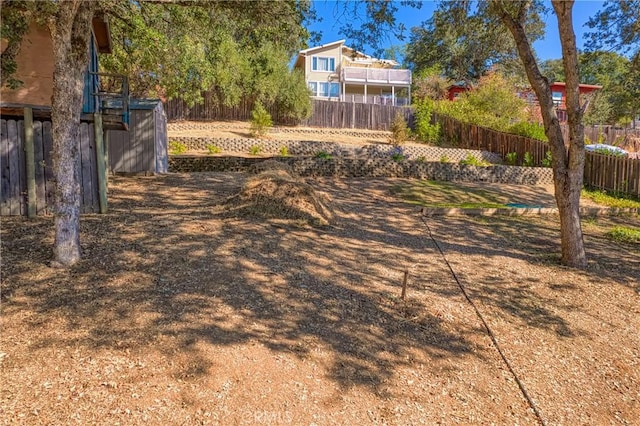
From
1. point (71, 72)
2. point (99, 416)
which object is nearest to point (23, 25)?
point (71, 72)

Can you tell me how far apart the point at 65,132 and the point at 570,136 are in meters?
6.33

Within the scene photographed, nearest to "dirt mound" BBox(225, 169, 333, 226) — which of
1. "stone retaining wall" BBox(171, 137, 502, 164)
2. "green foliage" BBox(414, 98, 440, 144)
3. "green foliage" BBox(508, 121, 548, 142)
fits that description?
"stone retaining wall" BBox(171, 137, 502, 164)

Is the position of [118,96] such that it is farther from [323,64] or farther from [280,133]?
[323,64]

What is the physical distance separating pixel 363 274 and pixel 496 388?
220 centimetres

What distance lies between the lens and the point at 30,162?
6605 millimetres

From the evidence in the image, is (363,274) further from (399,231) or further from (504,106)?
(504,106)

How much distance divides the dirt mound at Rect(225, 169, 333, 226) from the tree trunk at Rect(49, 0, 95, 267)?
2.77 meters

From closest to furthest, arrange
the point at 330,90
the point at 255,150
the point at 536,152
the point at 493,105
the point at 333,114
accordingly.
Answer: the point at 536,152, the point at 255,150, the point at 493,105, the point at 333,114, the point at 330,90

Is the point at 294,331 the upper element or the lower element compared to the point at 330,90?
lower

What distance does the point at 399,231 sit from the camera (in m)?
8.23

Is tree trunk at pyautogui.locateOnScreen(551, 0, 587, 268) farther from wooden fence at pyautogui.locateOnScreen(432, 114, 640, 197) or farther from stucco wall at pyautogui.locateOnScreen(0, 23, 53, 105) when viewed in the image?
wooden fence at pyautogui.locateOnScreen(432, 114, 640, 197)

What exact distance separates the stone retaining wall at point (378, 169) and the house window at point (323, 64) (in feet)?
86.2

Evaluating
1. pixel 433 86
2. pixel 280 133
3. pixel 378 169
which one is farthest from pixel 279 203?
pixel 433 86

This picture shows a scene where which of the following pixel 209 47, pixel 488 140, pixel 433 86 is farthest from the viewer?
pixel 433 86
